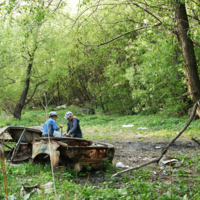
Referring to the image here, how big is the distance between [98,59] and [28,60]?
8.90 meters

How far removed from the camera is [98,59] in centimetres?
2633

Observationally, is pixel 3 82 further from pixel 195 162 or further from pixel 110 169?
pixel 195 162

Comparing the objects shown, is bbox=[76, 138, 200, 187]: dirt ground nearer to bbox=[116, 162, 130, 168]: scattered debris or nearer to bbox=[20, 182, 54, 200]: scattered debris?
bbox=[116, 162, 130, 168]: scattered debris

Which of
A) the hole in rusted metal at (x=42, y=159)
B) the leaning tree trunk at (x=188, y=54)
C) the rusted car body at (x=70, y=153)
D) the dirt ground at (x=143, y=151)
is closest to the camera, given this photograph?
the leaning tree trunk at (x=188, y=54)

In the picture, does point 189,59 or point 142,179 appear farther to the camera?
point 142,179

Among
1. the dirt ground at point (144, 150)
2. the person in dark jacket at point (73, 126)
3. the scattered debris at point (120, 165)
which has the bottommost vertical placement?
the dirt ground at point (144, 150)

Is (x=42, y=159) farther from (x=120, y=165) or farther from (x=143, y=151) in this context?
(x=143, y=151)

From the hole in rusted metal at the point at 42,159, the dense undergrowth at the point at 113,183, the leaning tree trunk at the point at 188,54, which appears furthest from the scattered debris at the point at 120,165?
the leaning tree trunk at the point at 188,54

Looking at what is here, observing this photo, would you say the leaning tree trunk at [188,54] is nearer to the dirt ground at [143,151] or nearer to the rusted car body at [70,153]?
the dirt ground at [143,151]

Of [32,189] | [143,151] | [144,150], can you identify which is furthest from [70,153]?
[144,150]

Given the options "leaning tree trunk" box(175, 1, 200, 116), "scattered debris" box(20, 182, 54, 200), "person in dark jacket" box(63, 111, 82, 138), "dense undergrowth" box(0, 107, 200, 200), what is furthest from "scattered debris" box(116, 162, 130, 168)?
"leaning tree trunk" box(175, 1, 200, 116)

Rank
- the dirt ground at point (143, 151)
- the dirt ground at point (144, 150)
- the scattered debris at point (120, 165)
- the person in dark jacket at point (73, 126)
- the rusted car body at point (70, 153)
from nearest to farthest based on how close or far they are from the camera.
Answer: the rusted car body at point (70, 153), the dirt ground at point (143, 151), the scattered debris at point (120, 165), the person in dark jacket at point (73, 126), the dirt ground at point (144, 150)

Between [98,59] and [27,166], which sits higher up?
[98,59]

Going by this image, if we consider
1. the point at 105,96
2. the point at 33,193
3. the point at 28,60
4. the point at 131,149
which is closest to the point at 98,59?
the point at 105,96
